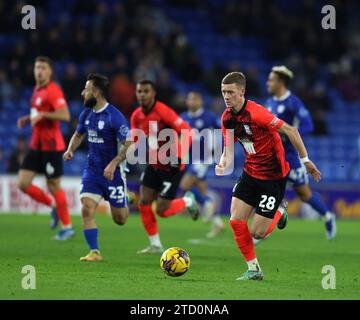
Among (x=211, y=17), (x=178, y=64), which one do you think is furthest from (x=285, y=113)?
(x=211, y=17)

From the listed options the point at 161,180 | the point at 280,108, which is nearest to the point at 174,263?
the point at 161,180

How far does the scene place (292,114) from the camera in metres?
14.9

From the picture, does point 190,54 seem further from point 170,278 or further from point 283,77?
point 170,278

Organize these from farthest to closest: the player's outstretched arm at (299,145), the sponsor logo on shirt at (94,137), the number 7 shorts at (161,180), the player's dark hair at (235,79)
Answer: the number 7 shorts at (161,180) < the sponsor logo on shirt at (94,137) < the player's dark hair at (235,79) < the player's outstretched arm at (299,145)

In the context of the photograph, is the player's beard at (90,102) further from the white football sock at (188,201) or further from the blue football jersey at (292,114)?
the blue football jersey at (292,114)

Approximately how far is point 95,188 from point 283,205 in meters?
2.62

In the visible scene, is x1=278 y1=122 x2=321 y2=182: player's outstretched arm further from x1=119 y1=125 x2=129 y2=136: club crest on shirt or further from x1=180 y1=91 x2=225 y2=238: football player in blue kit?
x1=180 y1=91 x2=225 y2=238: football player in blue kit

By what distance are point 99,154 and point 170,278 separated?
2.55 metres

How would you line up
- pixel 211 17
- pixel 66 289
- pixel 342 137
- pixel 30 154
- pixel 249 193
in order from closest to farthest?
pixel 66 289
pixel 249 193
pixel 30 154
pixel 342 137
pixel 211 17

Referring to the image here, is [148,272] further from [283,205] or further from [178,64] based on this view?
[178,64]

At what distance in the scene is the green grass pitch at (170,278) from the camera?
8.83m

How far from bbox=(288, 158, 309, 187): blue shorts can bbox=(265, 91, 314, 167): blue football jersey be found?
1 centimetres

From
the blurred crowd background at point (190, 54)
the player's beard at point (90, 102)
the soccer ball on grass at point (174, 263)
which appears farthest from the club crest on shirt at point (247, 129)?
the blurred crowd background at point (190, 54)

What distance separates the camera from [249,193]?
1012cm
